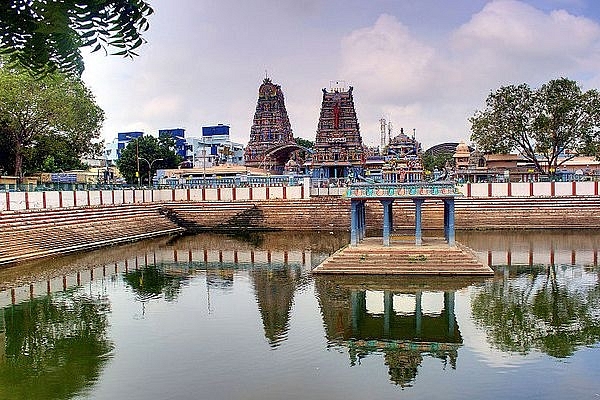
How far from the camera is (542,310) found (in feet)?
49.5

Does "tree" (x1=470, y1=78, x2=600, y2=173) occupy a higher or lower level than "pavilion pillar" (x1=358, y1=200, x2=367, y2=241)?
higher

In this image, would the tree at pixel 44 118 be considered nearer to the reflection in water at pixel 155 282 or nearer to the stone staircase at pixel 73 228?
the stone staircase at pixel 73 228

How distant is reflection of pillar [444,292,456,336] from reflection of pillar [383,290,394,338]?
1285 millimetres

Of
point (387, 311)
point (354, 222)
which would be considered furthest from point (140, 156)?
point (387, 311)

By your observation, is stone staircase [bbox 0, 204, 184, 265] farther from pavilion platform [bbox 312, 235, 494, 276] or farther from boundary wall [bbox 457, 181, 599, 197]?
boundary wall [bbox 457, 181, 599, 197]

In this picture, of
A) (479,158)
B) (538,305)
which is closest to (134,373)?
(538,305)

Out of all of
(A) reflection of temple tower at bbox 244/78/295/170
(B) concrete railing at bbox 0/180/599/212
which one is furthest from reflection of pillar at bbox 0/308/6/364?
(A) reflection of temple tower at bbox 244/78/295/170

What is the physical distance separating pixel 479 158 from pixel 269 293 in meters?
39.3

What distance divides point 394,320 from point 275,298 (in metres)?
3.82

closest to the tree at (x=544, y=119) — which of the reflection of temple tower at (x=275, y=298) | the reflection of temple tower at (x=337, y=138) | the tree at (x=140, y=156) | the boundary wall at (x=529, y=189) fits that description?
the boundary wall at (x=529, y=189)

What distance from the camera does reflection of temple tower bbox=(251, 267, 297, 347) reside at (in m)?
13.7

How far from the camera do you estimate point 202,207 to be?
3722 centimetres

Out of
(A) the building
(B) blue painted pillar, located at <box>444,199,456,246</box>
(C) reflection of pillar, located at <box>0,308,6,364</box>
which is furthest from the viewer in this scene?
(A) the building

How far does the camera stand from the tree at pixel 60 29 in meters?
2.91
